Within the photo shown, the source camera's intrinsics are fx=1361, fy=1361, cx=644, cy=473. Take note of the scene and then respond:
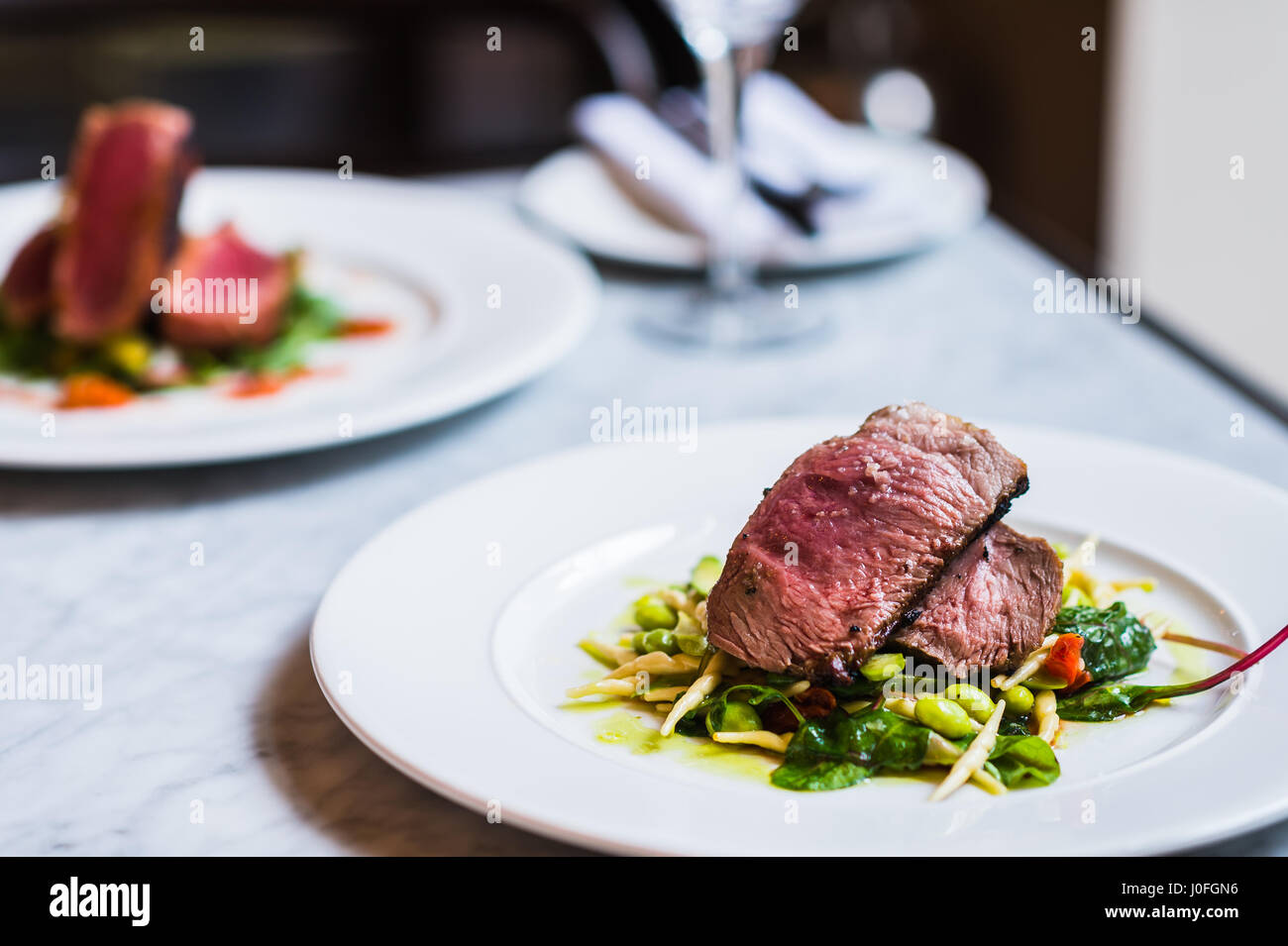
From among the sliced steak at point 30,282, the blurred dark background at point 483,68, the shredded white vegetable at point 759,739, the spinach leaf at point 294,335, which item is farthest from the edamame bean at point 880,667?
the blurred dark background at point 483,68

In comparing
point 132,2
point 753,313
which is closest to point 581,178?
point 753,313

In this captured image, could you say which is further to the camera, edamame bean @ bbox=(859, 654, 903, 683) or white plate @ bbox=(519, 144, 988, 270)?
white plate @ bbox=(519, 144, 988, 270)

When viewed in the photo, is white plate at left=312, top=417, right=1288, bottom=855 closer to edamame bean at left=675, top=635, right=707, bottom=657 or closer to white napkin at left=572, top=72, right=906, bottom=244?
edamame bean at left=675, top=635, right=707, bottom=657

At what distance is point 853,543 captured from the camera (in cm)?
145

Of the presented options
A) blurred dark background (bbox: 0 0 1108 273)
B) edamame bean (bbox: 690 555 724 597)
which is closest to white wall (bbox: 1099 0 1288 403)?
blurred dark background (bbox: 0 0 1108 273)

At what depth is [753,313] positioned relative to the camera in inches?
120

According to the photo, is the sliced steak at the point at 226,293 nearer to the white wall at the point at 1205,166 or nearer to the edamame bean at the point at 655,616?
the edamame bean at the point at 655,616

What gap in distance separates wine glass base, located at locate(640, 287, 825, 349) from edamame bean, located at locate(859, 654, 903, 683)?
1488 mm

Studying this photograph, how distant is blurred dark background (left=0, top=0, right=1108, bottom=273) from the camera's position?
6.34m

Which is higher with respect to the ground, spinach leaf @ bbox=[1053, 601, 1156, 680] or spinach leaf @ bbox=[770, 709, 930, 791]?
spinach leaf @ bbox=[1053, 601, 1156, 680]

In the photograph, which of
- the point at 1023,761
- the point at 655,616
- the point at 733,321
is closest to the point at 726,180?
the point at 733,321
